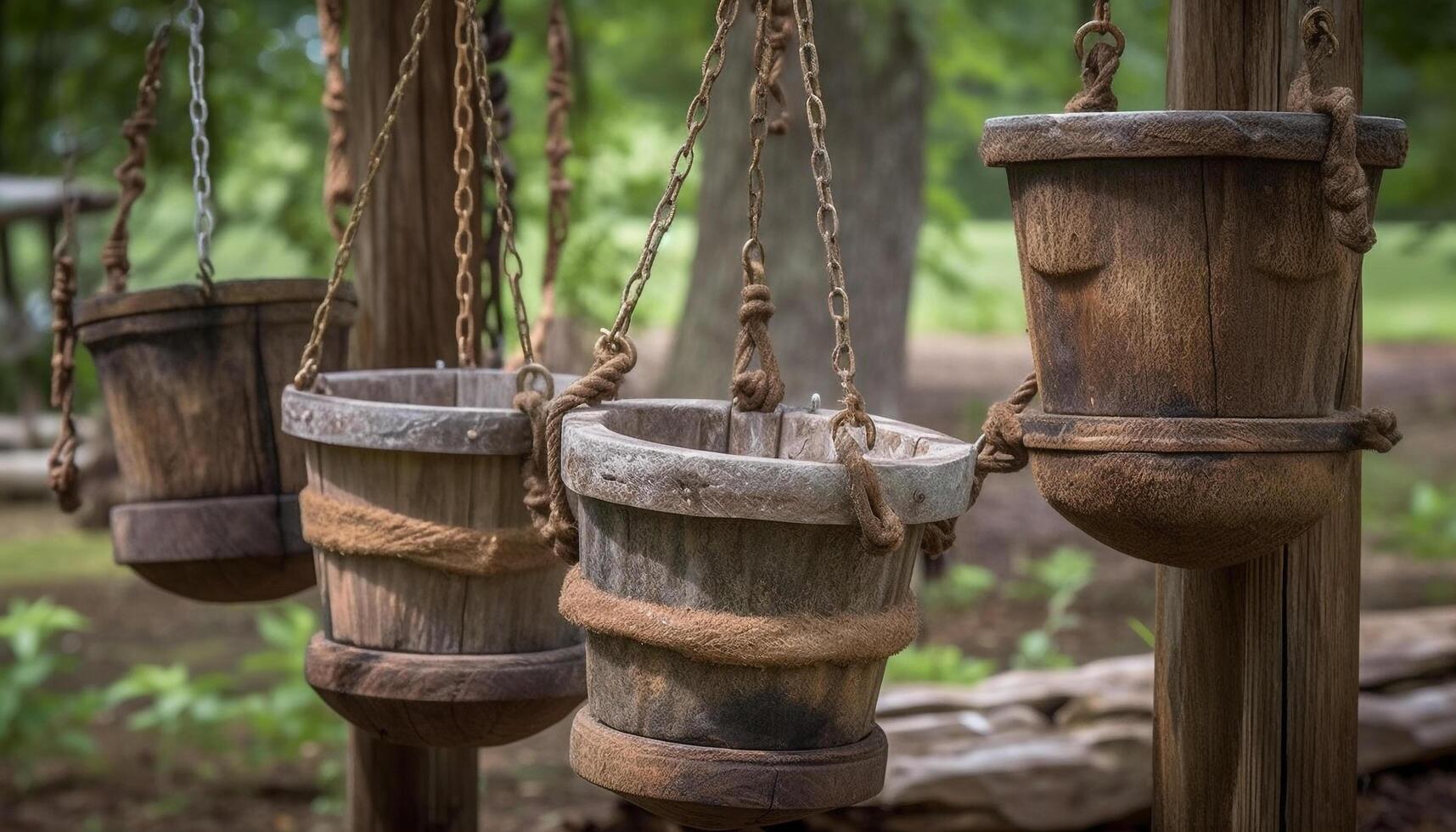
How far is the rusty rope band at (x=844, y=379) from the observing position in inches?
65.5

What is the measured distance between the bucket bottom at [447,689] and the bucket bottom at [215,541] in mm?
466

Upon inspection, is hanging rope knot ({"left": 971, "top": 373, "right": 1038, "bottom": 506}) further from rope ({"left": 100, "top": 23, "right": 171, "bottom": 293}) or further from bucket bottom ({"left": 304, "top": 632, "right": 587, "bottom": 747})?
rope ({"left": 100, "top": 23, "right": 171, "bottom": 293})

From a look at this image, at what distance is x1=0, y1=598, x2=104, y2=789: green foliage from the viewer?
4629 millimetres

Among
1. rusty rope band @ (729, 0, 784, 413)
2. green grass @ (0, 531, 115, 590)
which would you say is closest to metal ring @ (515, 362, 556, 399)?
rusty rope band @ (729, 0, 784, 413)

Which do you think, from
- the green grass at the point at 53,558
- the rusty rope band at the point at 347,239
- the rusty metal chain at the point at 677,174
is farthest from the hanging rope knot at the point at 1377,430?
the green grass at the point at 53,558

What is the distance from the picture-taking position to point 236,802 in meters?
4.73

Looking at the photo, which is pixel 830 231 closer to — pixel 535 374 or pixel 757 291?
pixel 757 291

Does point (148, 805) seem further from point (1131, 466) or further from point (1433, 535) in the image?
point (1433, 535)

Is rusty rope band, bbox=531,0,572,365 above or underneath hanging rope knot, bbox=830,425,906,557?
above

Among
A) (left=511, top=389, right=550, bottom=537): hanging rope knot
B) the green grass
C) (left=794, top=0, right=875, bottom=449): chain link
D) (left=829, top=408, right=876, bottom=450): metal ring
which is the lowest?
the green grass

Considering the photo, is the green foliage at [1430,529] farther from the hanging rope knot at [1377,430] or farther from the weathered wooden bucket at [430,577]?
the weathered wooden bucket at [430,577]

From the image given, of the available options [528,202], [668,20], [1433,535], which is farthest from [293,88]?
[1433,535]

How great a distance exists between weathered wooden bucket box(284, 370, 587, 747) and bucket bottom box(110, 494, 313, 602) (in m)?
0.43

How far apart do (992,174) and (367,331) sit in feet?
61.2
